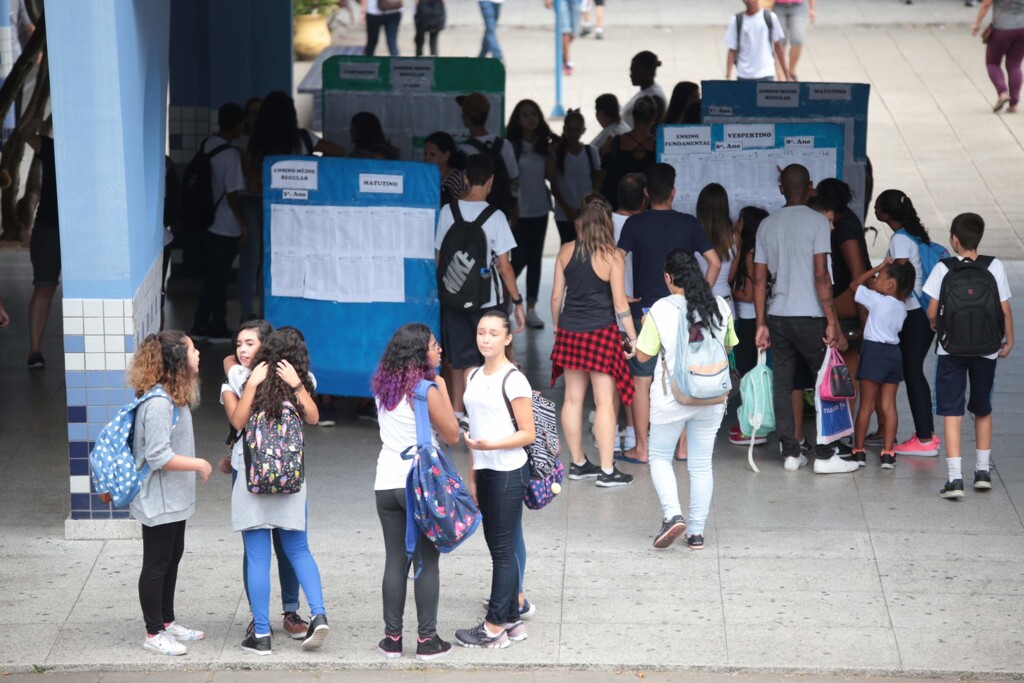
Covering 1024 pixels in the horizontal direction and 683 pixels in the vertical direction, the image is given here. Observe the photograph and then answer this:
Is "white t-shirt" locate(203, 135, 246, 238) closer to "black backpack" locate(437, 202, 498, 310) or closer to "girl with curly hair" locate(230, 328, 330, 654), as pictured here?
"black backpack" locate(437, 202, 498, 310)

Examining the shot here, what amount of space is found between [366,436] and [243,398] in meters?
3.37

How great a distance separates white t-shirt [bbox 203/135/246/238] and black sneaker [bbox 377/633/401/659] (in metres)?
5.30

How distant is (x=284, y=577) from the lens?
6145 mm

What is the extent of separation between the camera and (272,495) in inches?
230

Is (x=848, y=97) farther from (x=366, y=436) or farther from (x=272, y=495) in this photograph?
(x=272, y=495)

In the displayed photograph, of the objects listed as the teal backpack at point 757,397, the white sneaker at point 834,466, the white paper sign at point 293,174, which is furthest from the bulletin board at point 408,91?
the white sneaker at point 834,466

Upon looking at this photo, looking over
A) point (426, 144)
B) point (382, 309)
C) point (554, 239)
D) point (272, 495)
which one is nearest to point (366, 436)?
point (382, 309)

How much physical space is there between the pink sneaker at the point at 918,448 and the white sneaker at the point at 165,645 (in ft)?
14.9

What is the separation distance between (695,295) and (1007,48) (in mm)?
12971

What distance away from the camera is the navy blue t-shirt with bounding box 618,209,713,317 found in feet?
27.3

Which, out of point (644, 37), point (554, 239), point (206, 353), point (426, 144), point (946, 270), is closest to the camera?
point (946, 270)

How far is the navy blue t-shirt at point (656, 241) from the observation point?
831 centimetres

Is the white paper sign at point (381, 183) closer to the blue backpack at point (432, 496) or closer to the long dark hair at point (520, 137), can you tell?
the long dark hair at point (520, 137)

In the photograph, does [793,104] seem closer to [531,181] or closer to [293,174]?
[531,181]
